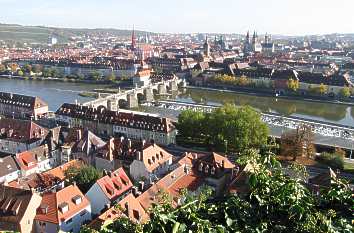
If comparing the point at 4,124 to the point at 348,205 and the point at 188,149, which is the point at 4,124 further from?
the point at 348,205

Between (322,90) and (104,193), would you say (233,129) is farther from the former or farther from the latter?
(322,90)

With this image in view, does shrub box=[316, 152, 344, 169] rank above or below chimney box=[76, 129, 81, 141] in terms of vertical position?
below

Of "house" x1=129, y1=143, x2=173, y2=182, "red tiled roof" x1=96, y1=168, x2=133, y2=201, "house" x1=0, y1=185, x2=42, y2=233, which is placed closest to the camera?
"house" x1=0, y1=185, x2=42, y2=233

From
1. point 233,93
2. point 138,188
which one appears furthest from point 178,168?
point 233,93

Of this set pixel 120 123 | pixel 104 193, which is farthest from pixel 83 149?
pixel 120 123

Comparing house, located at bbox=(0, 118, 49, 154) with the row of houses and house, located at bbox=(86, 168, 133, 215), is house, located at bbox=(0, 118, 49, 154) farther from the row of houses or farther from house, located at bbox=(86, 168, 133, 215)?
house, located at bbox=(86, 168, 133, 215)

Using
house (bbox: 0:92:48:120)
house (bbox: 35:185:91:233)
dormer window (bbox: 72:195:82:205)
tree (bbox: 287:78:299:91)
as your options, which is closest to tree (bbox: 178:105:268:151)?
dormer window (bbox: 72:195:82:205)
